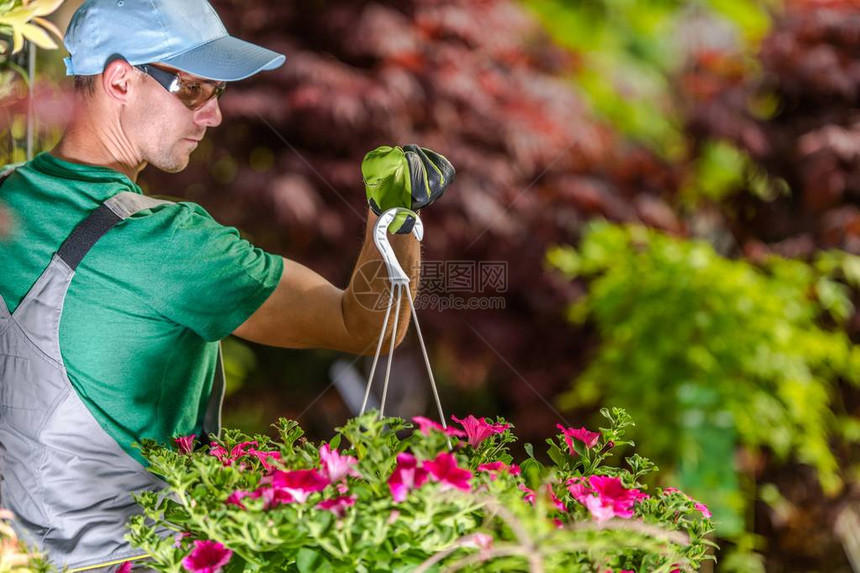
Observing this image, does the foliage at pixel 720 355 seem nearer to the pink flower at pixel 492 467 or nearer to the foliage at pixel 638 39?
the foliage at pixel 638 39

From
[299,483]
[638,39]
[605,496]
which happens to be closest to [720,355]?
[605,496]

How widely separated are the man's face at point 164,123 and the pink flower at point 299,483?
0.58 meters

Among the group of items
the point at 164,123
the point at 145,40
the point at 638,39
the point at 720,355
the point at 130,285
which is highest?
the point at 145,40

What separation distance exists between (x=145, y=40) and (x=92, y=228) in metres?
0.28

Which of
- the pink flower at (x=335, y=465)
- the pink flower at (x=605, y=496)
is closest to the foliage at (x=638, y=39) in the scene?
the pink flower at (x=605, y=496)

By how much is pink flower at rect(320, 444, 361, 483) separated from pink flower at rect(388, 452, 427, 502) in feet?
0.24

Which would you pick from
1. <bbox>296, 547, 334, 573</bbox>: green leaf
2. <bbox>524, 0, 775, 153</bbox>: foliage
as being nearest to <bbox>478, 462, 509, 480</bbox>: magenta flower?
<bbox>296, 547, 334, 573</bbox>: green leaf

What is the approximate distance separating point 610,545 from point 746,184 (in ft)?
9.03

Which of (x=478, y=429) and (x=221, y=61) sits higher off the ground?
(x=221, y=61)

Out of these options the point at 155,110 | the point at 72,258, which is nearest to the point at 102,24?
the point at 155,110

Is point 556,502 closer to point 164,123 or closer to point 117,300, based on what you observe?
point 117,300

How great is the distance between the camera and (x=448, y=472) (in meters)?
0.83

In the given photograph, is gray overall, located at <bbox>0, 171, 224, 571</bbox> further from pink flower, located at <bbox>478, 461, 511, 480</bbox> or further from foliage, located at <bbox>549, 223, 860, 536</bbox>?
foliage, located at <bbox>549, 223, 860, 536</bbox>

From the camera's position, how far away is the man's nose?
1.28 metres
